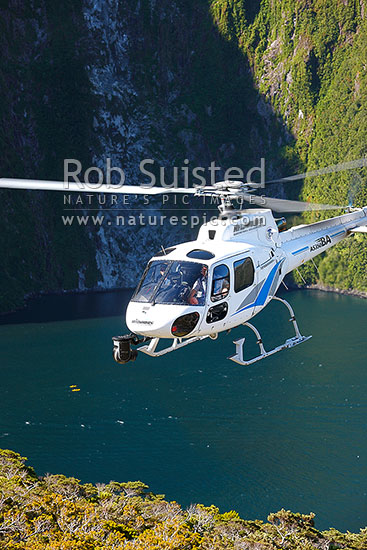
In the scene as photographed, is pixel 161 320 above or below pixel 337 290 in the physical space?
above

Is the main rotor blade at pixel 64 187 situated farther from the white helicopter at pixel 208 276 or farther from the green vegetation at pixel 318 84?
the green vegetation at pixel 318 84

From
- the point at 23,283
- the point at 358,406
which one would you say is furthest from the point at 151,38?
the point at 358,406

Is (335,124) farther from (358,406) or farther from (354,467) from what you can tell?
(354,467)

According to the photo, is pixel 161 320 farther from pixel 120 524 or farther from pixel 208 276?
pixel 120 524

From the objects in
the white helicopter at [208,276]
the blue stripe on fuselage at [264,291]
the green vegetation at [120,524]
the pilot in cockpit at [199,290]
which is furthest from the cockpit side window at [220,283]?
the green vegetation at [120,524]

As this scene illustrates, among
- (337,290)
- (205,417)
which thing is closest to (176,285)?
(205,417)
